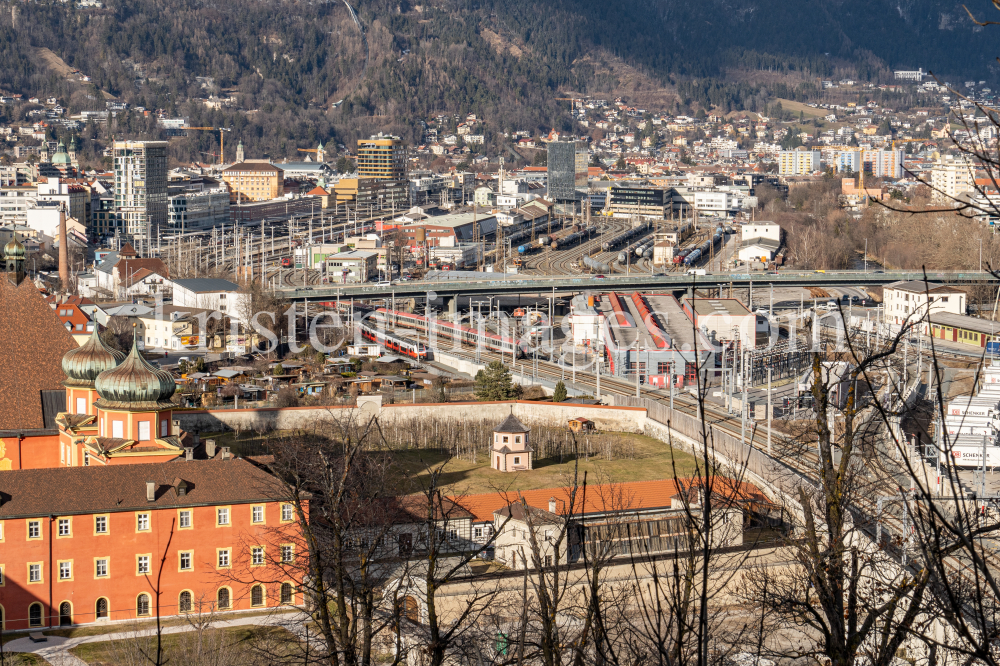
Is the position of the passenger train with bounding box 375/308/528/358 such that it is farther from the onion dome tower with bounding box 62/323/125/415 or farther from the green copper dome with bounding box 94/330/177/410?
the green copper dome with bounding box 94/330/177/410

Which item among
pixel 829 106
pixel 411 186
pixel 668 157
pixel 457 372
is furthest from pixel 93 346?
pixel 829 106

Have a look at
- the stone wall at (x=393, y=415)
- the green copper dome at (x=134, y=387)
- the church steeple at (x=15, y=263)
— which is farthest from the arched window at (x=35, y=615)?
the stone wall at (x=393, y=415)

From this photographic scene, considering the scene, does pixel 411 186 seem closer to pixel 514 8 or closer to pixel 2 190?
pixel 2 190

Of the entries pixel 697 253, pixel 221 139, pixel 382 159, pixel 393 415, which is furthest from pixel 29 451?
pixel 221 139

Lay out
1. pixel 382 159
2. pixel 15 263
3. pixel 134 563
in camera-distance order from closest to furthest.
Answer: pixel 134 563 < pixel 15 263 < pixel 382 159

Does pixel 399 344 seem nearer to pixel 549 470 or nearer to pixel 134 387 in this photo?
pixel 549 470

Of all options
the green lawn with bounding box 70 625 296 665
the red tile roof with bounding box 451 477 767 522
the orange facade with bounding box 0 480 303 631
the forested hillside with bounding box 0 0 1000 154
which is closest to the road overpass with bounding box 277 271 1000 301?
the red tile roof with bounding box 451 477 767 522

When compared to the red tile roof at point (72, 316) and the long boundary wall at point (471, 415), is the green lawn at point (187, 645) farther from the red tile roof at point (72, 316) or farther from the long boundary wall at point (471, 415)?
the red tile roof at point (72, 316)
